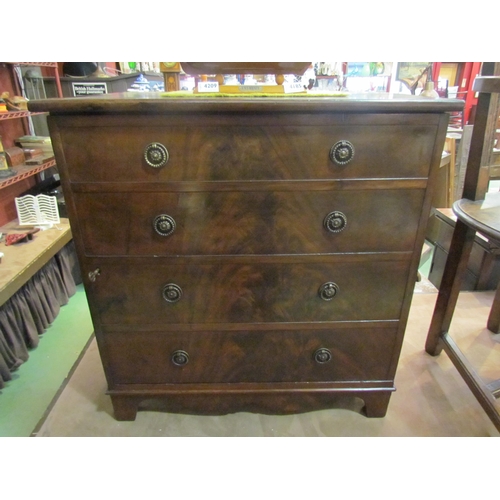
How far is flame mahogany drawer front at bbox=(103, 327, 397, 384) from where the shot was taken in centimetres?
107

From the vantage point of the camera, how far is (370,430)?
1.15 meters

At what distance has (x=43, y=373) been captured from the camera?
59.4 inches

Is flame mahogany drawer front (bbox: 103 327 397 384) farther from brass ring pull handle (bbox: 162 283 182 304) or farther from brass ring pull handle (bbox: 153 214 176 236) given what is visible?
brass ring pull handle (bbox: 153 214 176 236)

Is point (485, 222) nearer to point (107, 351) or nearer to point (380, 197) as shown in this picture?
point (380, 197)

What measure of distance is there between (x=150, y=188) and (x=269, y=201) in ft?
1.03

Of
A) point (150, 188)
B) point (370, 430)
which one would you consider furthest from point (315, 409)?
point (150, 188)

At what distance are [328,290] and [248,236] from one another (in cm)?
29

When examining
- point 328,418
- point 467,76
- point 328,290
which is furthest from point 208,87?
point 467,76

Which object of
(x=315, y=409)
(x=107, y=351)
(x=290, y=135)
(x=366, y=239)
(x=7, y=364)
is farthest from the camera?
(x=7, y=364)

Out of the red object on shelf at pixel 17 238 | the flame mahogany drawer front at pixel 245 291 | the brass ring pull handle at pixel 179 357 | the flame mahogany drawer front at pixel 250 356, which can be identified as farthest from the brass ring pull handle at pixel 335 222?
the red object on shelf at pixel 17 238

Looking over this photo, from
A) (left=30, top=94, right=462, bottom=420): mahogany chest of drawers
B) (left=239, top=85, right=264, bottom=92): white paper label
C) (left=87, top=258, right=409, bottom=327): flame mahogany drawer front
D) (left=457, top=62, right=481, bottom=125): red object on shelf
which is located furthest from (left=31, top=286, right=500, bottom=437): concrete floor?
(left=457, top=62, right=481, bottom=125): red object on shelf

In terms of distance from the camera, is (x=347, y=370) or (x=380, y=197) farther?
(x=347, y=370)

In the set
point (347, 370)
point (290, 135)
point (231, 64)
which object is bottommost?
point (347, 370)

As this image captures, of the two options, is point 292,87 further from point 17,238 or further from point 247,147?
point 17,238
